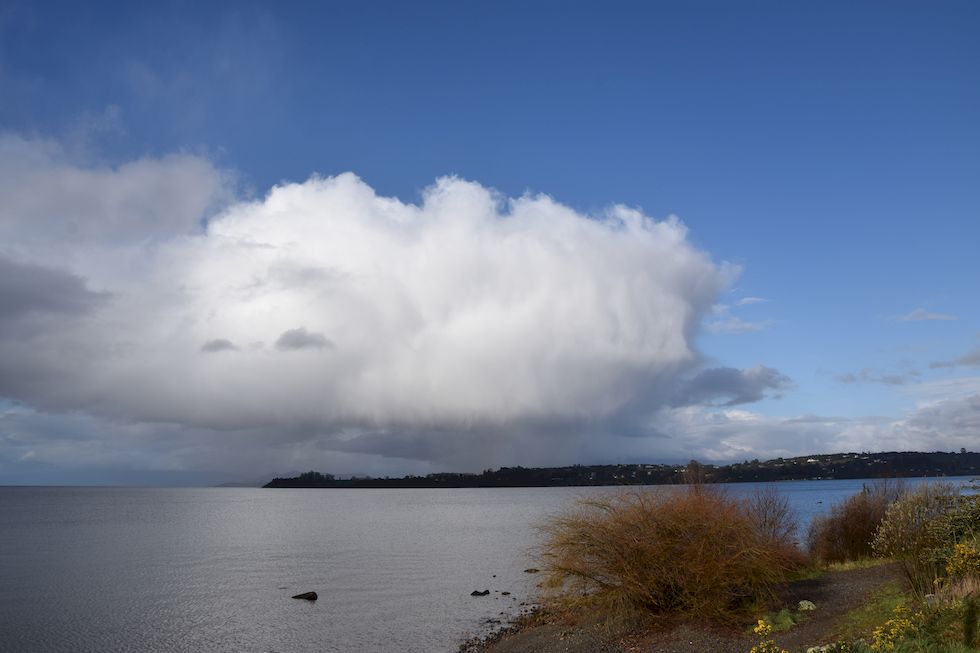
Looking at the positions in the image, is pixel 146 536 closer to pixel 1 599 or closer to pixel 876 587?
pixel 1 599

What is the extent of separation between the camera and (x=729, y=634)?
23.9 m

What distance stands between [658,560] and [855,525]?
69.2 ft

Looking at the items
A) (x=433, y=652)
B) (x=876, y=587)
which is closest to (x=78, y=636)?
(x=433, y=652)

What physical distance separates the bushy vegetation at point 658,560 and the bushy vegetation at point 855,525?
15.2m

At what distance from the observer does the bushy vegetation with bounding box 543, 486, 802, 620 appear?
84.7ft

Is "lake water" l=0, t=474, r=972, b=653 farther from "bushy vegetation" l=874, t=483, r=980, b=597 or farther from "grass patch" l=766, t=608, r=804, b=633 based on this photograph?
"bushy vegetation" l=874, t=483, r=980, b=597

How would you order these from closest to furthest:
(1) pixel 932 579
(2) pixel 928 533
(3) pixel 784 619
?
1. (1) pixel 932 579
2. (2) pixel 928 533
3. (3) pixel 784 619

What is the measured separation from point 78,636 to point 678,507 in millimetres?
30018

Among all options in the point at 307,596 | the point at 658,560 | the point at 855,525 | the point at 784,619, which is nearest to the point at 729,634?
the point at 784,619

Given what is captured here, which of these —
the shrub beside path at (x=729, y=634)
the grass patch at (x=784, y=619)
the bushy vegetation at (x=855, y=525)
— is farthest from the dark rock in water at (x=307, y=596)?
the grass patch at (x=784, y=619)

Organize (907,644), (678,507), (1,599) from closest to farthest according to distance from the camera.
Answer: (907,644)
(678,507)
(1,599)

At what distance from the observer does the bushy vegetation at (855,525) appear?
40.0 metres

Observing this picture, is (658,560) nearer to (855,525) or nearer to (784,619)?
(784,619)

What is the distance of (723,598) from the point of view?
84.8ft
